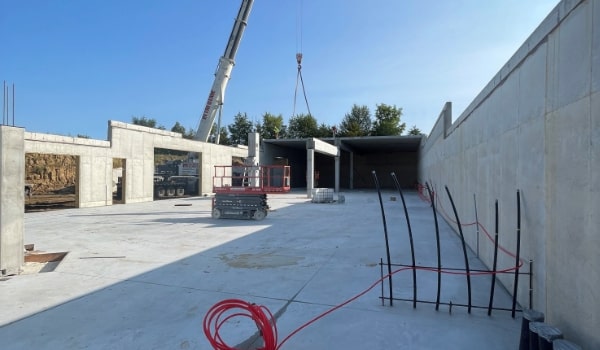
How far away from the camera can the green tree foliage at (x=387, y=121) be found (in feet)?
188

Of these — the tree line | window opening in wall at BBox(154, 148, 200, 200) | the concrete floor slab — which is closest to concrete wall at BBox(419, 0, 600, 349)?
the concrete floor slab

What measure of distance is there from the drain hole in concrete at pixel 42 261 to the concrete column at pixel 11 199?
50 centimetres

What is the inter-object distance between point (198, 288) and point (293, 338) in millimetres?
2343

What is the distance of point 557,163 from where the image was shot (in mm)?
3652

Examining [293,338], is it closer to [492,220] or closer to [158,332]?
[158,332]

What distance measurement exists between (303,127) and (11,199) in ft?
181

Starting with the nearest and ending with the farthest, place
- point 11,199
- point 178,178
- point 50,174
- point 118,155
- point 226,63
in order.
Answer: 1. point 11,199
2. point 118,155
3. point 226,63
4. point 178,178
5. point 50,174

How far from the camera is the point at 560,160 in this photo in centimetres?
358

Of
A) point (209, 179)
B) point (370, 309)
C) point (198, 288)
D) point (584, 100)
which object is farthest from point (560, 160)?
point (209, 179)

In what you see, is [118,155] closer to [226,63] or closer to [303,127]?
[226,63]

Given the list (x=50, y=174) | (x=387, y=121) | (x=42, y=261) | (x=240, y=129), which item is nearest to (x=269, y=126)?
(x=240, y=129)

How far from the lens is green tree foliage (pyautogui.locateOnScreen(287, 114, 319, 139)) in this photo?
2366 inches

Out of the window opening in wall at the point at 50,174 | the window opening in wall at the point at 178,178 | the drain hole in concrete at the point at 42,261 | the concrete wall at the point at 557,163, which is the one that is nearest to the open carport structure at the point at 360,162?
the window opening in wall at the point at 178,178

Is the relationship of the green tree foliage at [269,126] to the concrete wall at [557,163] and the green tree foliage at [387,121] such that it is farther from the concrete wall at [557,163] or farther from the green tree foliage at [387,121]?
the concrete wall at [557,163]
